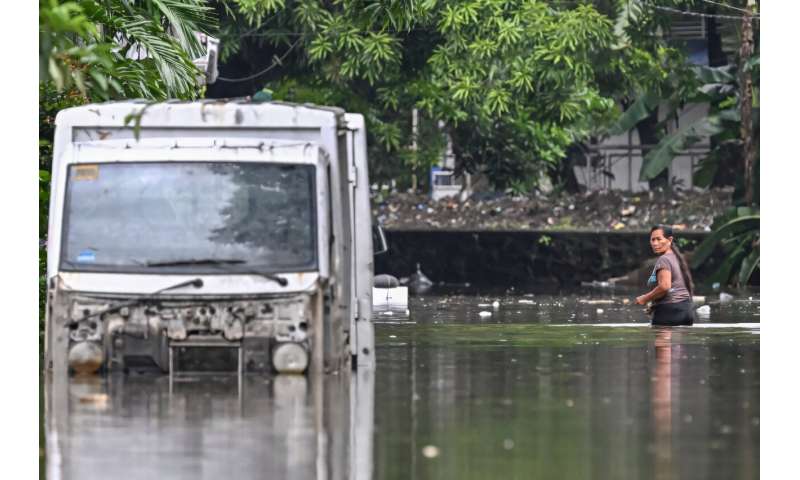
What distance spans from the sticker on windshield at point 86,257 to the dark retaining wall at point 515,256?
27.5 m

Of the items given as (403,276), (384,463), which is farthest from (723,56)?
(384,463)

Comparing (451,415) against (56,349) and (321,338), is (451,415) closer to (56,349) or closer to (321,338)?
(321,338)

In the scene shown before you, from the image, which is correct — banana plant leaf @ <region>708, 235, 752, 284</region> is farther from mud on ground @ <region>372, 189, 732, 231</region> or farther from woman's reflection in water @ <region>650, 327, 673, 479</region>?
woman's reflection in water @ <region>650, 327, 673, 479</region>

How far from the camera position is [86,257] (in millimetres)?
15547

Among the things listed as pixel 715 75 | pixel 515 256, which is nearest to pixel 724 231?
pixel 715 75

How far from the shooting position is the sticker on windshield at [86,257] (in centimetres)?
1553

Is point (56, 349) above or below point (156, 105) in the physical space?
below

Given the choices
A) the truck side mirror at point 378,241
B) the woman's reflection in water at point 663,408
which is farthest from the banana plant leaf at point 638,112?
the truck side mirror at point 378,241

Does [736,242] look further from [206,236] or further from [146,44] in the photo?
[206,236]

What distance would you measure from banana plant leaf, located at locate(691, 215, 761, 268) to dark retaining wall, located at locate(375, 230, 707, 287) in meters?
3.03

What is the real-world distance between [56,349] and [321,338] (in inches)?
79.2

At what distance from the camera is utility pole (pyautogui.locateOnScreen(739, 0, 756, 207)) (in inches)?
1564

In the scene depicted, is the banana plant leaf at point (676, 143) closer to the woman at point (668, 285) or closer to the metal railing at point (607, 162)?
the metal railing at point (607, 162)

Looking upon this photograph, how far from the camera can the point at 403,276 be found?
43.5 meters
